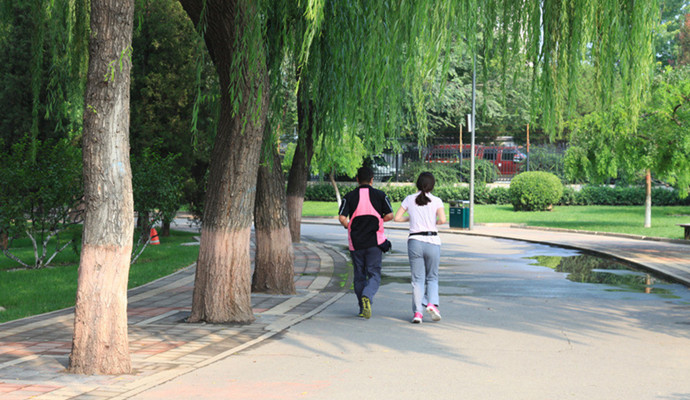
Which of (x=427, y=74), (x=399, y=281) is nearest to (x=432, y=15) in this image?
(x=427, y=74)

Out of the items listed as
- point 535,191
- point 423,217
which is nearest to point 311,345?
point 423,217

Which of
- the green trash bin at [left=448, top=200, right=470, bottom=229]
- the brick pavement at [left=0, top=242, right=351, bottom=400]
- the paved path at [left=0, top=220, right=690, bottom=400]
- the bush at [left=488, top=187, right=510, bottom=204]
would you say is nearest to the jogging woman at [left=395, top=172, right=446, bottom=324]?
the paved path at [left=0, top=220, right=690, bottom=400]

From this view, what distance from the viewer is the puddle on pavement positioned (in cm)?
1409

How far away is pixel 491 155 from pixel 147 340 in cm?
4799

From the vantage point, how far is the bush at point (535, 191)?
44.0 m

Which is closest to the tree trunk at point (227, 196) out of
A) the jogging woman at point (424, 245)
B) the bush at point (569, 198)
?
the jogging woman at point (424, 245)

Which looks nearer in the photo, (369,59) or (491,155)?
(369,59)

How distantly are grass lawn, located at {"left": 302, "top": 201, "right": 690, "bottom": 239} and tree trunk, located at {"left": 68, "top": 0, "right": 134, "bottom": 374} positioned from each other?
23.2 meters

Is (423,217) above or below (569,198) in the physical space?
below

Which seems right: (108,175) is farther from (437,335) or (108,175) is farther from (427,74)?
(437,335)

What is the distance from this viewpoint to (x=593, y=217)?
39.4 metres

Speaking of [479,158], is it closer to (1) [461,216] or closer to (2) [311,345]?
(1) [461,216]

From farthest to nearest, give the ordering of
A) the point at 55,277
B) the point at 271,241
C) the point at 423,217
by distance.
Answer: the point at 55,277, the point at 271,241, the point at 423,217

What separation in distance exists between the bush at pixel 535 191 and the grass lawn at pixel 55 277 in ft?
82.5
